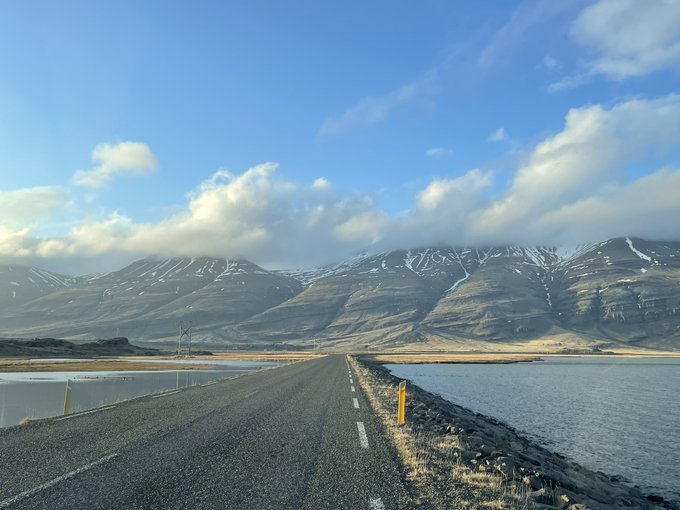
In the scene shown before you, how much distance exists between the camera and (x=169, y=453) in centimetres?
1219

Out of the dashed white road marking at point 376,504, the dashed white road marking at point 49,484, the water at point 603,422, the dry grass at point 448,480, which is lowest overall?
the water at point 603,422

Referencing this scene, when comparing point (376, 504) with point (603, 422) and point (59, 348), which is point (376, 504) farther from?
point (59, 348)

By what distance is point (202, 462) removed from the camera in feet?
37.1

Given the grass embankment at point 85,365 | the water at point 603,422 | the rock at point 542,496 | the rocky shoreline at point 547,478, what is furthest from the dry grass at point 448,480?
the grass embankment at point 85,365

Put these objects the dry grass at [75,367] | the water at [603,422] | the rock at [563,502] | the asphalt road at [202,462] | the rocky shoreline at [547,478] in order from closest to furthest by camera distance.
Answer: the asphalt road at [202,462] < the rock at [563,502] < the rocky shoreline at [547,478] < the water at [603,422] < the dry grass at [75,367]

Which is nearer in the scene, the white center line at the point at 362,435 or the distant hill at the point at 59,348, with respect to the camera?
the white center line at the point at 362,435

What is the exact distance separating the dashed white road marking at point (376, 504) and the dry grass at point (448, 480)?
0.75 metres

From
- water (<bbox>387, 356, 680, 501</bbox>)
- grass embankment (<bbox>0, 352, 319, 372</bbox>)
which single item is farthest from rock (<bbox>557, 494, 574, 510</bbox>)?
grass embankment (<bbox>0, 352, 319, 372</bbox>)

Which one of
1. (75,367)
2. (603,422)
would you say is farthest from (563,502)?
(75,367)

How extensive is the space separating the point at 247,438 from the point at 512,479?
738 centimetres

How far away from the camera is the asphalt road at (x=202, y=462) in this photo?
28.2ft

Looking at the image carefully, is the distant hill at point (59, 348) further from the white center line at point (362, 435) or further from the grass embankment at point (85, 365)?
the white center line at point (362, 435)

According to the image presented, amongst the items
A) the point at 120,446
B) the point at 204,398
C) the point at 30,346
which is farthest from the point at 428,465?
the point at 30,346

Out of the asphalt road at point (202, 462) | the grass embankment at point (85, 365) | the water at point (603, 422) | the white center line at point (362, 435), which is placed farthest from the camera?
the grass embankment at point (85, 365)
